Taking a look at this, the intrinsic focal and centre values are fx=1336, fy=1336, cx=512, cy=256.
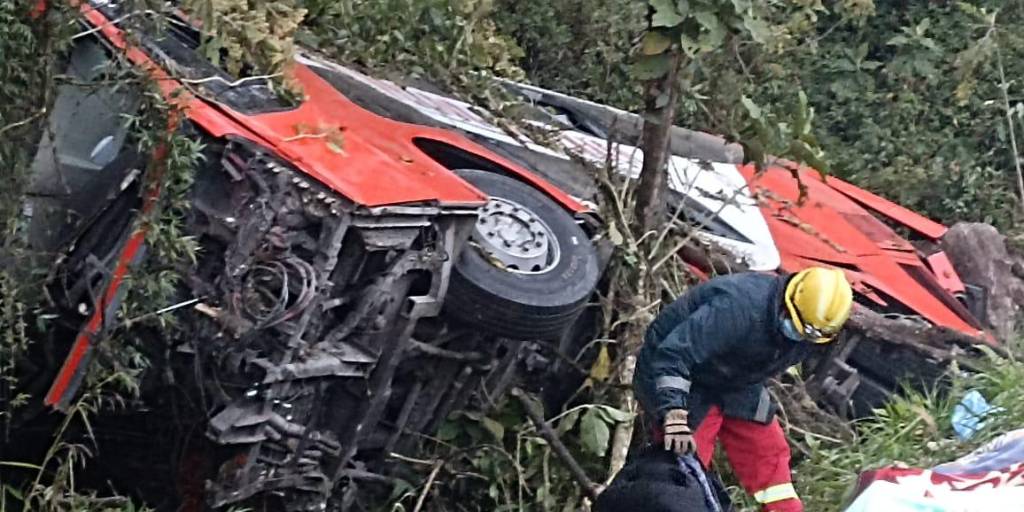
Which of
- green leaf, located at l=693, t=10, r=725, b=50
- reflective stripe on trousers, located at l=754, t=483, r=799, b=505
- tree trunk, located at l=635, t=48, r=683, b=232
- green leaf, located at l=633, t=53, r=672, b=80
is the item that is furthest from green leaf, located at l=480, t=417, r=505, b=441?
green leaf, located at l=693, t=10, r=725, b=50

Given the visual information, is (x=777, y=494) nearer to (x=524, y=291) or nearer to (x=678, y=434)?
(x=678, y=434)

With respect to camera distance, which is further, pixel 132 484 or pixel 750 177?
pixel 750 177

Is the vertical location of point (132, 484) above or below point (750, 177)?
below

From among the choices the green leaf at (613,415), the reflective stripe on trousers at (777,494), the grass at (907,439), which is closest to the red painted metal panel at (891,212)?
the grass at (907,439)

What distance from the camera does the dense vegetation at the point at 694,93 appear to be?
4047 mm

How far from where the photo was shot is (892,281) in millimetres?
5898

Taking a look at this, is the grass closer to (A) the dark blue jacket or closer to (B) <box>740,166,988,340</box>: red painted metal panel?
(B) <box>740,166,988,340</box>: red painted metal panel

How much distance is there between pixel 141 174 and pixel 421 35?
226cm

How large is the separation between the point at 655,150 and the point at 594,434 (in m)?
1.23

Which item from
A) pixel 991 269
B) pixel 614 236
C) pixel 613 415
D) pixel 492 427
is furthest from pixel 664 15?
pixel 991 269

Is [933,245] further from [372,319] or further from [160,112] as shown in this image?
[160,112]

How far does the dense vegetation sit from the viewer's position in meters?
4.05

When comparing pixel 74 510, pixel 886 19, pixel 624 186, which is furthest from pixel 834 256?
pixel 886 19

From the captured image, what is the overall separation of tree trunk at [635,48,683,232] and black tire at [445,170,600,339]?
2.11ft
